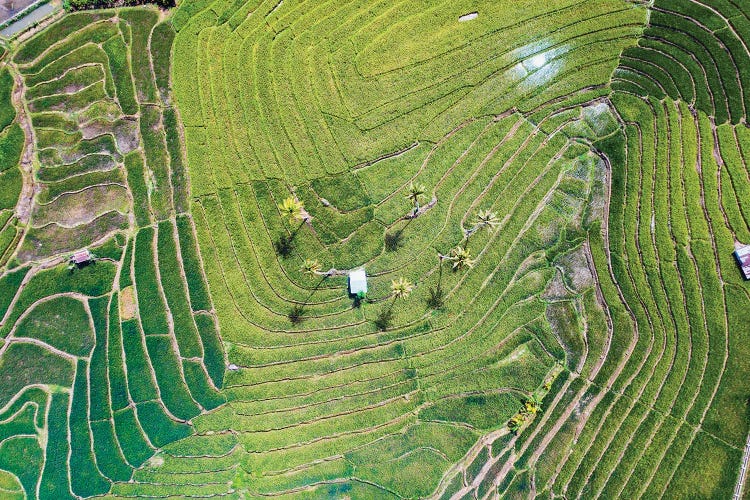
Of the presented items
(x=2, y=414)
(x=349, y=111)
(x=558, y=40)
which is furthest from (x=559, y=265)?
(x=2, y=414)

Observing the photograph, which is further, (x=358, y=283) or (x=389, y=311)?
(x=389, y=311)

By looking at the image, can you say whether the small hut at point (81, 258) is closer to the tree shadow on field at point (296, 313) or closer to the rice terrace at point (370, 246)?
the rice terrace at point (370, 246)

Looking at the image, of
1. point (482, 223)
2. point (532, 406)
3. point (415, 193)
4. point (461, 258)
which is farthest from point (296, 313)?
point (532, 406)

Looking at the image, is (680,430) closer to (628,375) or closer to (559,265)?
(628,375)

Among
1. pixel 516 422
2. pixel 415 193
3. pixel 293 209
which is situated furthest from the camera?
pixel 516 422

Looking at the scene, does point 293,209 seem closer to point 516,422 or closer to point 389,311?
point 389,311

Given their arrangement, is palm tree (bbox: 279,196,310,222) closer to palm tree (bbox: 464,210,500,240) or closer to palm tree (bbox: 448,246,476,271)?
palm tree (bbox: 448,246,476,271)
